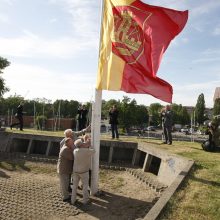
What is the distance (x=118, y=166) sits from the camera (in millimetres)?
16438

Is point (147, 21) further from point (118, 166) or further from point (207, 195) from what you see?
point (118, 166)

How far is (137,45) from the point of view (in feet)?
33.3

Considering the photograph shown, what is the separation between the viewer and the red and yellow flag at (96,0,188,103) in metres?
9.98

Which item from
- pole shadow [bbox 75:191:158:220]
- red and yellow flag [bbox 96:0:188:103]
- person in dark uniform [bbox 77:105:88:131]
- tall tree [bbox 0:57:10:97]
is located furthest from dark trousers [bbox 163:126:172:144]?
tall tree [bbox 0:57:10:97]

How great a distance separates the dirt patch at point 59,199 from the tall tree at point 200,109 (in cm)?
11459

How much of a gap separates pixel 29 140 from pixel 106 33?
37.7 ft

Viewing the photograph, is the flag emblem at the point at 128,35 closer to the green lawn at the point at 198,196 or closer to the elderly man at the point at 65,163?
the elderly man at the point at 65,163

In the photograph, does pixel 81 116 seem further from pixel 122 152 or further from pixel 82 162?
pixel 82 162

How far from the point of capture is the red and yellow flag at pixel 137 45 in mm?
9984

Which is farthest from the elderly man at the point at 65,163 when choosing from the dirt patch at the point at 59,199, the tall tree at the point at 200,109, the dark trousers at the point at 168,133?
the tall tree at the point at 200,109

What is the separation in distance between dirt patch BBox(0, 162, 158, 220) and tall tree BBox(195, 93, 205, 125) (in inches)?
4512

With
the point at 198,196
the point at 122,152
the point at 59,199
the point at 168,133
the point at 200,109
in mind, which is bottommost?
the point at 59,199

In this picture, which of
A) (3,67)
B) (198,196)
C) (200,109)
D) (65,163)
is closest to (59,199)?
(65,163)

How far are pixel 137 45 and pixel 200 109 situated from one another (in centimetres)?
11882
